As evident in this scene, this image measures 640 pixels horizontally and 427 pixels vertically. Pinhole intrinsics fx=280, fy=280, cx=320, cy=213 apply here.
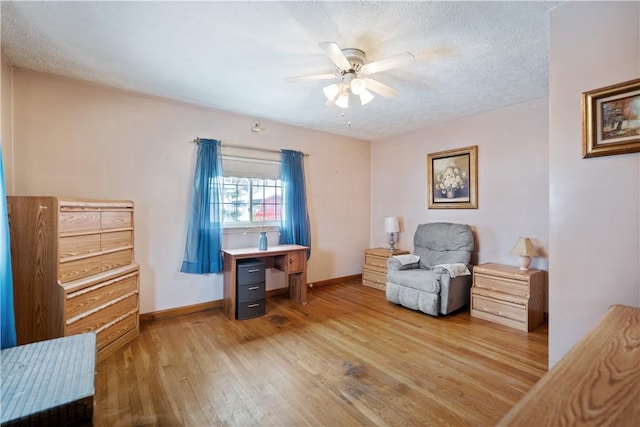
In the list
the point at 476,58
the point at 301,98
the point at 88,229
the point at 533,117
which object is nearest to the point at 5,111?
the point at 88,229

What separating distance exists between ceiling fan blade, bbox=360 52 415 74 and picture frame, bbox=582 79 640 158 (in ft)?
3.28

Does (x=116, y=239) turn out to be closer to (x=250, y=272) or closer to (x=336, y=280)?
(x=250, y=272)

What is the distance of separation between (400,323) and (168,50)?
333cm

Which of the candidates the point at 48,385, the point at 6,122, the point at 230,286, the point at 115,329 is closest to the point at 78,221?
the point at 115,329

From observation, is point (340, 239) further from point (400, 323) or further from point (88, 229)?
point (88, 229)

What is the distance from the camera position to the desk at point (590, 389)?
591 mm

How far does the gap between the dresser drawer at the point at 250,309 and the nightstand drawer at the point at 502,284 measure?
251 cm

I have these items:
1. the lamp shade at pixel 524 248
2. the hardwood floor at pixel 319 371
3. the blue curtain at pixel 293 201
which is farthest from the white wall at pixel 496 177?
the blue curtain at pixel 293 201

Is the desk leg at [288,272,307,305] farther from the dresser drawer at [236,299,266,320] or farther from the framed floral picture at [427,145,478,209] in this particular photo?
the framed floral picture at [427,145,478,209]

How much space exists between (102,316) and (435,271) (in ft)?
10.9

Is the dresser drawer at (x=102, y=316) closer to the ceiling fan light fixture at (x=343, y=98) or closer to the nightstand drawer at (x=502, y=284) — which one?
the ceiling fan light fixture at (x=343, y=98)

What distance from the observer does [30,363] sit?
137 centimetres

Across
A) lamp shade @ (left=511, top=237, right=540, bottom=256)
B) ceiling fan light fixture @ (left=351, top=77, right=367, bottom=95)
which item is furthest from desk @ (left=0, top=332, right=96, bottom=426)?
lamp shade @ (left=511, top=237, right=540, bottom=256)

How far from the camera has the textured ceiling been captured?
1725 mm
